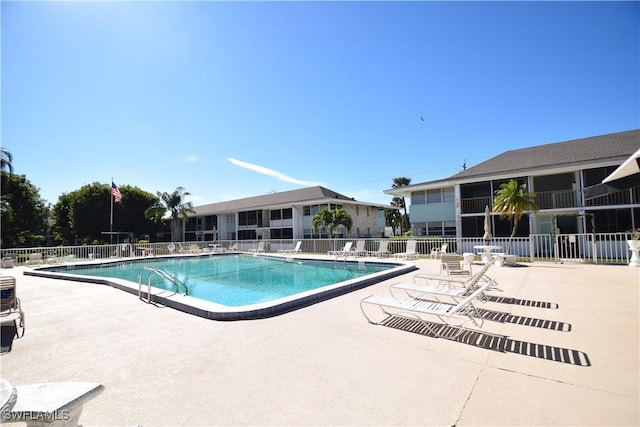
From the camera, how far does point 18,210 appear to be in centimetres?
3272

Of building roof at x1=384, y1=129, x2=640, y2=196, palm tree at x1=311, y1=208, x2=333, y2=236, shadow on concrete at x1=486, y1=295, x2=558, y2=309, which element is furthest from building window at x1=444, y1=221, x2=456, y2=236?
shadow on concrete at x1=486, y1=295, x2=558, y2=309

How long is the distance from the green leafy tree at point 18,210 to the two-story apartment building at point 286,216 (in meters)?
17.3

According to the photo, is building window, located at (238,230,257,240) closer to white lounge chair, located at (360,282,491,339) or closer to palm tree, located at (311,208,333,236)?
palm tree, located at (311,208,333,236)

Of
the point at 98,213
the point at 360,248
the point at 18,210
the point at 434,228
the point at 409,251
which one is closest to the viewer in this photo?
the point at 409,251

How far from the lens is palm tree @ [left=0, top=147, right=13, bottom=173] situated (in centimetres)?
2575

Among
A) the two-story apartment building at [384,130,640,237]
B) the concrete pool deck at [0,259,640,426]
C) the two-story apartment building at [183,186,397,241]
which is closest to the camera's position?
the concrete pool deck at [0,259,640,426]

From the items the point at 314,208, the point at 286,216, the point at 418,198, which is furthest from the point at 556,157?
the point at 286,216

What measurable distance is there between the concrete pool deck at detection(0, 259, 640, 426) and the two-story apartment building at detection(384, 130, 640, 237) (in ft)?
47.8

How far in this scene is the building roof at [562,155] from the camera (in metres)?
16.5

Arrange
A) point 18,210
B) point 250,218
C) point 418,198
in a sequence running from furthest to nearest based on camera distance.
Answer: point 250,218 < point 18,210 < point 418,198

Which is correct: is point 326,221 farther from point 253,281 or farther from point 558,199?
point 558,199

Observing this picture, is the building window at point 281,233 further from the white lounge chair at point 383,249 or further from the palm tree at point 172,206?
the white lounge chair at point 383,249

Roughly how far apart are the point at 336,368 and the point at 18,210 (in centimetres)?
4522

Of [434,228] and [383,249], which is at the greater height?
[434,228]
